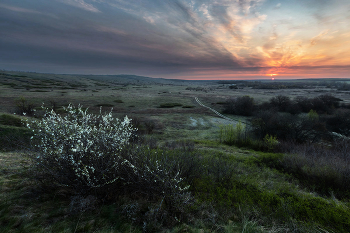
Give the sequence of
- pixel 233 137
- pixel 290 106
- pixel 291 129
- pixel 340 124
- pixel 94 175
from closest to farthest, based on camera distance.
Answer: pixel 94 175 < pixel 233 137 < pixel 291 129 < pixel 340 124 < pixel 290 106

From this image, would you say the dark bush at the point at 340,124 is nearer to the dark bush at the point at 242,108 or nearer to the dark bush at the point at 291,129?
the dark bush at the point at 291,129

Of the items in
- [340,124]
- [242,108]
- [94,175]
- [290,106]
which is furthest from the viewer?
[290,106]

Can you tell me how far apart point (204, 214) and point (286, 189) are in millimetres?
5188

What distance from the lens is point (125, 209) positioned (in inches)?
211

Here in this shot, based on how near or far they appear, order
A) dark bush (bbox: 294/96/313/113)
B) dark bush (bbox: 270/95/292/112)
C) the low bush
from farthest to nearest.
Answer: dark bush (bbox: 270/95/292/112), dark bush (bbox: 294/96/313/113), the low bush

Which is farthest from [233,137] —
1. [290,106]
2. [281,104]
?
[281,104]

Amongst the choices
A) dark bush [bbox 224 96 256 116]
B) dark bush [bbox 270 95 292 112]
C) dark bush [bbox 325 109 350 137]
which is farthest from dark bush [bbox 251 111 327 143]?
dark bush [bbox 270 95 292 112]

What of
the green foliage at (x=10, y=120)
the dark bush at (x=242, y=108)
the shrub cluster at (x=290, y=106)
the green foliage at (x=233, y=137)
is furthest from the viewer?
the dark bush at (x=242, y=108)

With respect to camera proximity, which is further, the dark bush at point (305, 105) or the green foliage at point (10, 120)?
the dark bush at point (305, 105)

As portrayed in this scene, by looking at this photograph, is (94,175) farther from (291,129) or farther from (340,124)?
(340,124)

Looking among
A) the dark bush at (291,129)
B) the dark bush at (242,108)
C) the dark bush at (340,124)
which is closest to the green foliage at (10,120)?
the dark bush at (291,129)

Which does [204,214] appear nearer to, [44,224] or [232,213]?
[232,213]

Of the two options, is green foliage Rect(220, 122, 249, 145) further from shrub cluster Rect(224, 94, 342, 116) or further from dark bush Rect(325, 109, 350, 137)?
shrub cluster Rect(224, 94, 342, 116)

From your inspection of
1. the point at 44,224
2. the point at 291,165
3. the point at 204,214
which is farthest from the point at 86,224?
the point at 291,165
